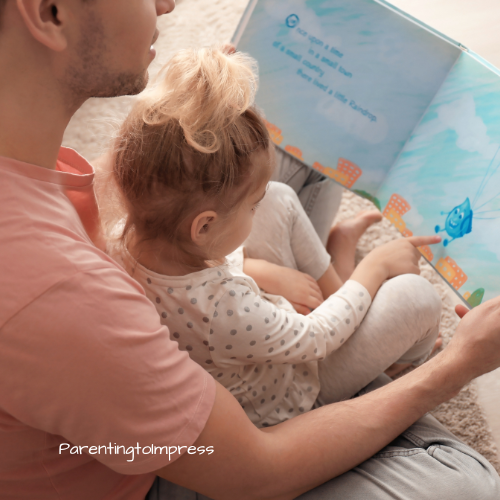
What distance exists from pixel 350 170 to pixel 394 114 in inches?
5.5

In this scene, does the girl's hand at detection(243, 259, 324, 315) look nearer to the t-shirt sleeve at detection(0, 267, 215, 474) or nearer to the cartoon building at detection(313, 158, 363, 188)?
the cartoon building at detection(313, 158, 363, 188)

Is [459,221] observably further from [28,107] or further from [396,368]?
[28,107]

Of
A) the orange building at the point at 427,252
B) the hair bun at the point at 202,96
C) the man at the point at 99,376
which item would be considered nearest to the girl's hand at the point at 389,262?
the orange building at the point at 427,252

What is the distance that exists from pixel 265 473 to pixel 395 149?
619 mm

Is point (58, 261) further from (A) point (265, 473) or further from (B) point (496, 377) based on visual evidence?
(B) point (496, 377)

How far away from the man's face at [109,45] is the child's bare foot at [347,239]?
0.74 metres

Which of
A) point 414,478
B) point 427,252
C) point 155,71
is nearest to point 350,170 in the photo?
point 427,252

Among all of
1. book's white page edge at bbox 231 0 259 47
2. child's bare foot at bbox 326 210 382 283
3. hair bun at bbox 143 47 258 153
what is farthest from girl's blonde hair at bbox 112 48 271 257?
child's bare foot at bbox 326 210 382 283

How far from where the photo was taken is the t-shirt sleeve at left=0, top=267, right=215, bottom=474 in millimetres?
391

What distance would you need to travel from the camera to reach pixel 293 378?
752 millimetres

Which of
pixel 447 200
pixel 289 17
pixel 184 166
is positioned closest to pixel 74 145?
pixel 289 17

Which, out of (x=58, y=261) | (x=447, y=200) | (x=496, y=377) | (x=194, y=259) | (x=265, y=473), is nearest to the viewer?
(x=58, y=261)

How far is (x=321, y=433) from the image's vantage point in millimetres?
571

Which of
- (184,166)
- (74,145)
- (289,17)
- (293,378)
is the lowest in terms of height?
(74,145)
